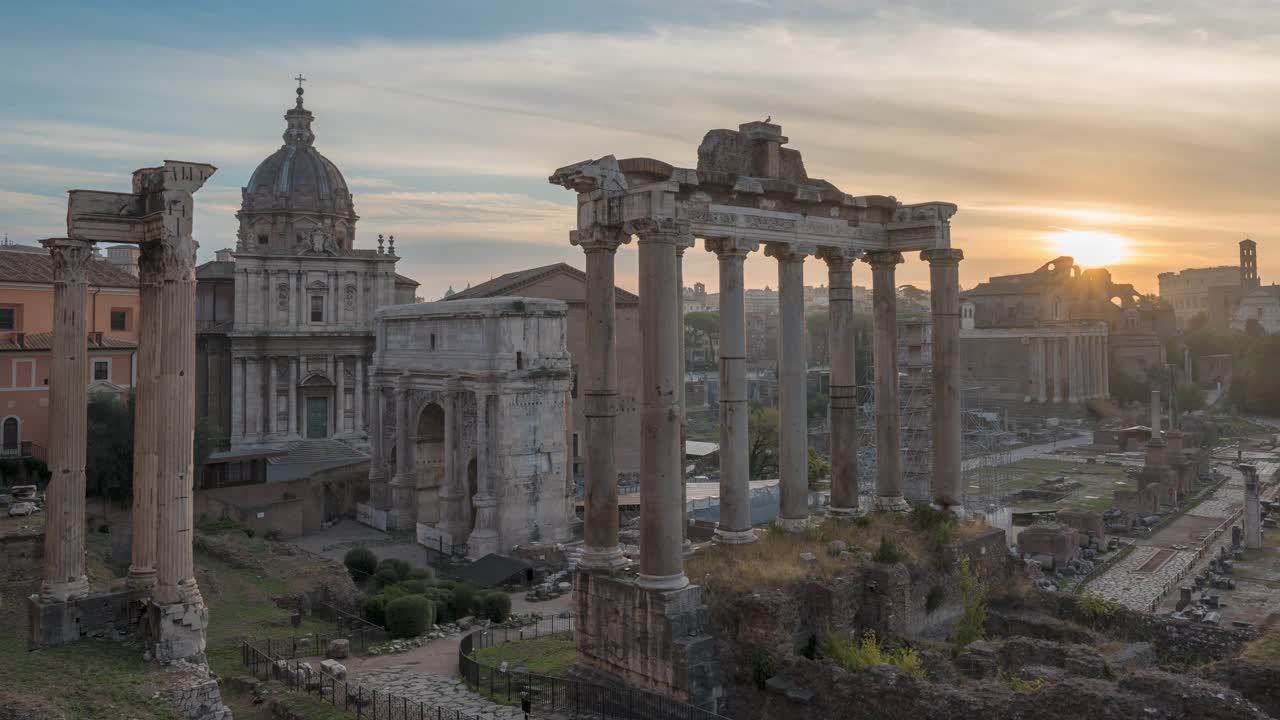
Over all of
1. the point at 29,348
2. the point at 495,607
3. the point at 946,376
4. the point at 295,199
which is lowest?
the point at 495,607

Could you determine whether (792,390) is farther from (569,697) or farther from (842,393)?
(569,697)

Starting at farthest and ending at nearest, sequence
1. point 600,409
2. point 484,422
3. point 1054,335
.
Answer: point 1054,335 < point 484,422 < point 600,409

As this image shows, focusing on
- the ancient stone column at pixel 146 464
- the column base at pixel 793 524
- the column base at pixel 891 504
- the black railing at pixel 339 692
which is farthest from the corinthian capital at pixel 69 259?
the column base at pixel 891 504

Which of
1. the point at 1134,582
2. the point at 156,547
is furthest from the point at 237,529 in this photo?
the point at 1134,582

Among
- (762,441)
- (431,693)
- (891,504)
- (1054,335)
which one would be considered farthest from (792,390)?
(1054,335)

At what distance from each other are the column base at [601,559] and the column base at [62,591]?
7413 millimetres

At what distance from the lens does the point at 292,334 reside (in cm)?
4366

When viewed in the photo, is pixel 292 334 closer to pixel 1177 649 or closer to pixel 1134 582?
pixel 1134 582

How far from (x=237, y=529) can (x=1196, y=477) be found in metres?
45.5

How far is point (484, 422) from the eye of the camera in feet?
103

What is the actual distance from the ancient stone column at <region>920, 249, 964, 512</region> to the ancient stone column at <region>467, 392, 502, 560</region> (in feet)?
55.2

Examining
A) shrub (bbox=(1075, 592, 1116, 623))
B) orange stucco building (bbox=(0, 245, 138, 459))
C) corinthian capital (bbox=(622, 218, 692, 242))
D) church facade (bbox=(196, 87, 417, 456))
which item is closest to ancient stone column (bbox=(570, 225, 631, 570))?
corinthian capital (bbox=(622, 218, 692, 242))

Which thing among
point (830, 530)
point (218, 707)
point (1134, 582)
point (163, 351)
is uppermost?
point (163, 351)

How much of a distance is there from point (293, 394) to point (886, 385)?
32836mm
